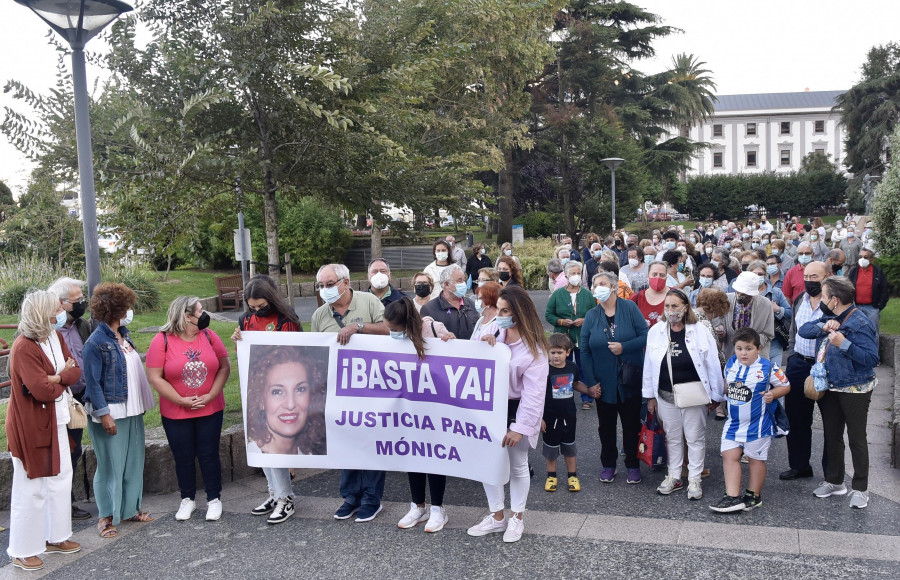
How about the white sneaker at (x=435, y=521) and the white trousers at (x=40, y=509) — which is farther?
the white sneaker at (x=435, y=521)

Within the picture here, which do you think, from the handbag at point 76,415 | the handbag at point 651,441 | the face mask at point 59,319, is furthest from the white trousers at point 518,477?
the face mask at point 59,319

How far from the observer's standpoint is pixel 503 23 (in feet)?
→ 72.5

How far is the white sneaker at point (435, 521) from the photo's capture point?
5656mm

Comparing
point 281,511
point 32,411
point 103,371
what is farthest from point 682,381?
point 32,411

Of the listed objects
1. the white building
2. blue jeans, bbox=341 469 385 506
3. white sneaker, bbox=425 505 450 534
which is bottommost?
white sneaker, bbox=425 505 450 534

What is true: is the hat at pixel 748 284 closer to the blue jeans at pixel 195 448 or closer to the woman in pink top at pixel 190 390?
the woman in pink top at pixel 190 390

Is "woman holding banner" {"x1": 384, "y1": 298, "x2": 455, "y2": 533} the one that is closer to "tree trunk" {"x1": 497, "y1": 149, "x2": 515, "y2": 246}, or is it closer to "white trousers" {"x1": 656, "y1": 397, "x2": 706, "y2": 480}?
"white trousers" {"x1": 656, "y1": 397, "x2": 706, "y2": 480}

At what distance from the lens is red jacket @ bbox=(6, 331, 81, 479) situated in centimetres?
537

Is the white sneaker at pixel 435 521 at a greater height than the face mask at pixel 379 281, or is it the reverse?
the face mask at pixel 379 281

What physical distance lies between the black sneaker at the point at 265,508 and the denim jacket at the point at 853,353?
14.3 feet

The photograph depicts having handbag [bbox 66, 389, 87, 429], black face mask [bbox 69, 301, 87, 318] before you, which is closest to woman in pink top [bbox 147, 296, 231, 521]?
handbag [bbox 66, 389, 87, 429]

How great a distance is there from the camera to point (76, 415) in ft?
18.9

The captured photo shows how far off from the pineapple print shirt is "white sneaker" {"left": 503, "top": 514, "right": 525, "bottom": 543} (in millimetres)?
2368

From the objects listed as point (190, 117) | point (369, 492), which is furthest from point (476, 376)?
point (190, 117)
